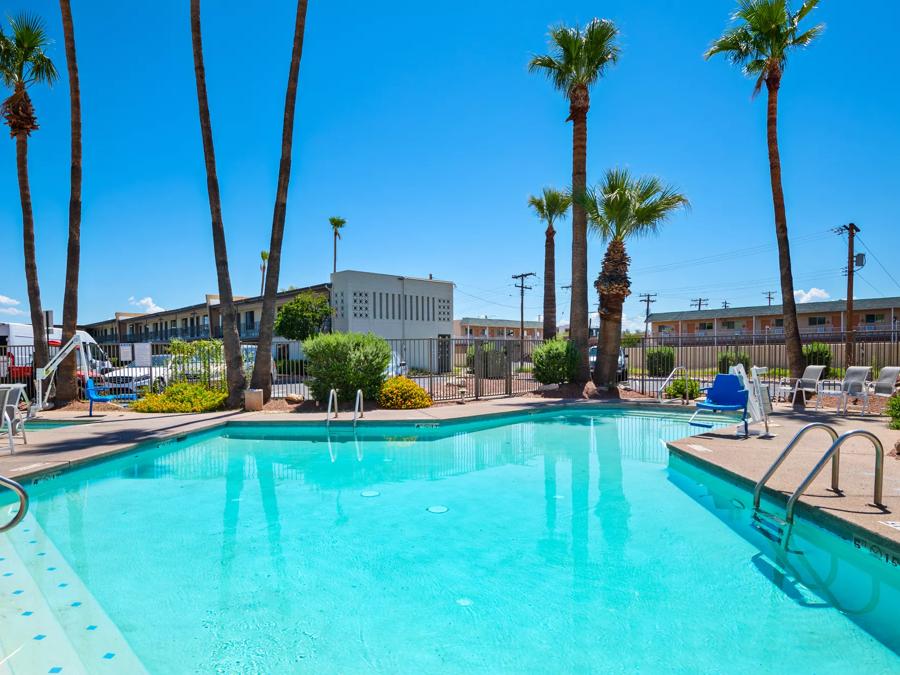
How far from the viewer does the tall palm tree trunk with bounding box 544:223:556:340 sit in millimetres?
24578

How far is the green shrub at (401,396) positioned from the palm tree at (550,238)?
12.2m

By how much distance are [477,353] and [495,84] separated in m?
7.88

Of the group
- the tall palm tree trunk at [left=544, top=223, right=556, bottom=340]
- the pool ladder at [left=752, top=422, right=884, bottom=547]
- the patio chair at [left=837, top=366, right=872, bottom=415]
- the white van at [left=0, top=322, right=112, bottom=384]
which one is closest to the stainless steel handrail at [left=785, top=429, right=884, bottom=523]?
the pool ladder at [left=752, top=422, right=884, bottom=547]

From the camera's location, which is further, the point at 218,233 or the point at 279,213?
the point at 279,213

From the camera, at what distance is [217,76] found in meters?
13.4

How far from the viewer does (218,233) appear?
12875 mm

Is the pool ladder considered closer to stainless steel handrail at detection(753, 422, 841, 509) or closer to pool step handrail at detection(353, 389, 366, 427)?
stainless steel handrail at detection(753, 422, 841, 509)

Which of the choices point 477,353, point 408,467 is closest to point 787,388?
point 477,353

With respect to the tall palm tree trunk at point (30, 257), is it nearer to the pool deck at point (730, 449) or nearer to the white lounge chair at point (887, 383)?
the pool deck at point (730, 449)

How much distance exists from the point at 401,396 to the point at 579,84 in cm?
1120

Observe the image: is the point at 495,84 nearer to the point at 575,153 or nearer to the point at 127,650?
the point at 575,153

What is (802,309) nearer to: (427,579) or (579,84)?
(579,84)

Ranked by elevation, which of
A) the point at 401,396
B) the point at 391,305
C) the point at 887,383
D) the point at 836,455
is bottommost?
the point at 401,396

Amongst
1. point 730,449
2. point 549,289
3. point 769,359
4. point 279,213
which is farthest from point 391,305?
point 730,449
